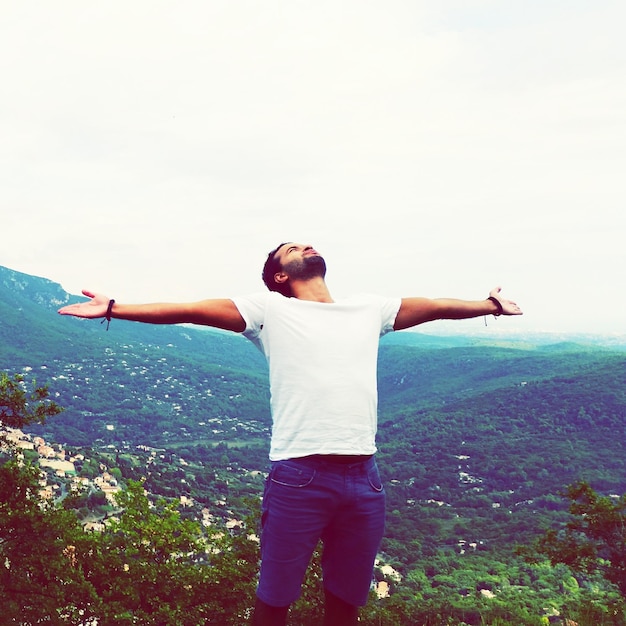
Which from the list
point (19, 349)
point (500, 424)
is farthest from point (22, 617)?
point (19, 349)

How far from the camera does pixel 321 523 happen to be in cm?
246

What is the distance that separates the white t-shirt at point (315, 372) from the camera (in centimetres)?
244

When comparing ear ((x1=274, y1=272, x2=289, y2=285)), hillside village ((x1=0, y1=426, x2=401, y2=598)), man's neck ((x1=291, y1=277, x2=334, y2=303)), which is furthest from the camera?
hillside village ((x1=0, y1=426, x2=401, y2=598))

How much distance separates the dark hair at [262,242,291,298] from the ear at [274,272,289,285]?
15mm

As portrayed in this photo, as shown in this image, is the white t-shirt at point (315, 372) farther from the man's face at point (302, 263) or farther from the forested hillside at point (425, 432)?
the forested hillside at point (425, 432)

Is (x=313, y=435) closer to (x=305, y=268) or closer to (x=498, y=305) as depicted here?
(x=305, y=268)

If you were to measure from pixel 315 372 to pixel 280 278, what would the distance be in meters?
0.64

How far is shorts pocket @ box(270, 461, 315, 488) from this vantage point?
239 cm

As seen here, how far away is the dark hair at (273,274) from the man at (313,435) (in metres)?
0.23

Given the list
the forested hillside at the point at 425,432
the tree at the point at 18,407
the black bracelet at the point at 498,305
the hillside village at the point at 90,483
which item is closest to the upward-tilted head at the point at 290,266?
the black bracelet at the point at 498,305

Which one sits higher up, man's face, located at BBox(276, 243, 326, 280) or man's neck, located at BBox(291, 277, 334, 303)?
man's face, located at BBox(276, 243, 326, 280)

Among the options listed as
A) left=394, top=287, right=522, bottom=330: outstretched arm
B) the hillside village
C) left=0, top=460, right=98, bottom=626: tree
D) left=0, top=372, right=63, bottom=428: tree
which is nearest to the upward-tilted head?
left=394, top=287, right=522, bottom=330: outstretched arm

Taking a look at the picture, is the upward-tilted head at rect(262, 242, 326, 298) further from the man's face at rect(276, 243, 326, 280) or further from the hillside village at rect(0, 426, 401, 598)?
the hillside village at rect(0, 426, 401, 598)

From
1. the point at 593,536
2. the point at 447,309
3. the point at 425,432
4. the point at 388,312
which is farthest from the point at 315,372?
the point at 425,432
